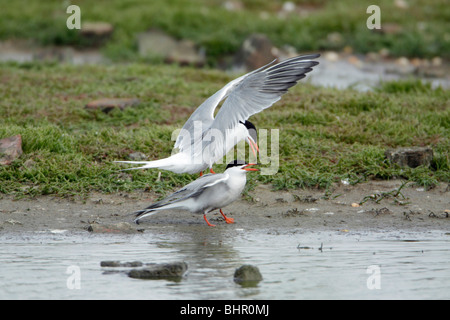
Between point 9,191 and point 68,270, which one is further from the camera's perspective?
point 9,191

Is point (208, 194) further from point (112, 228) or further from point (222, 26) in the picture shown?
point (222, 26)

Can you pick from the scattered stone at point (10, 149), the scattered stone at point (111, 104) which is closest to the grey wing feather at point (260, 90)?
the scattered stone at point (10, 149)

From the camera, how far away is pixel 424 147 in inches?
271

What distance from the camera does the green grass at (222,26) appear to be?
13250mm

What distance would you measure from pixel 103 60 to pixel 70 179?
6.29 metres

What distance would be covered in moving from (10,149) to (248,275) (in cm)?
320

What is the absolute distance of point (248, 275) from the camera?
4398mm

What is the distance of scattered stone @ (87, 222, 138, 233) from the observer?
555cm

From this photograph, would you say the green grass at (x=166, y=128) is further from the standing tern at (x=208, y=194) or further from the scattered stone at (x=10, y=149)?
the standing tern at (x=208, y=194)

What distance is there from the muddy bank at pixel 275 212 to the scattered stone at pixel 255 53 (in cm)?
535

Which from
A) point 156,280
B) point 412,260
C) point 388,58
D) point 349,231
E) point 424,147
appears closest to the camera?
point 156,280

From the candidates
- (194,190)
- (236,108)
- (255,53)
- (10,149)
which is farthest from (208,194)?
(255,53)
